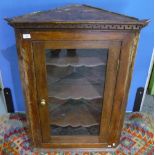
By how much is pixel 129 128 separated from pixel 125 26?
1.03 m

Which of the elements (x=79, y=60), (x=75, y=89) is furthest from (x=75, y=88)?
(x=79, y=60)

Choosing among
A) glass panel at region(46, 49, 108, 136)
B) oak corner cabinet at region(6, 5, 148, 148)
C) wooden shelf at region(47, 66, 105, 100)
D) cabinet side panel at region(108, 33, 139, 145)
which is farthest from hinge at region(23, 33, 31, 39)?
cabinet side panel at region(108, 33, 139, 145)

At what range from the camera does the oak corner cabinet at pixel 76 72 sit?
3.25ft

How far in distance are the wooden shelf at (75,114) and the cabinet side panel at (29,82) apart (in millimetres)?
128

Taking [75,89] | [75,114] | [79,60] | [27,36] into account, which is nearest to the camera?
[27,36]

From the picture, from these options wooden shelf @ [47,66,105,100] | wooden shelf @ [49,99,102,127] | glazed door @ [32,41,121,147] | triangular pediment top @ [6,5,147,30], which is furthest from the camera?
wooden shelf @ [49,99,102,127]

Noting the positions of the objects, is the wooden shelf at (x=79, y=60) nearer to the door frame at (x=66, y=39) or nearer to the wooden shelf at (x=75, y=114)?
the door frame at (x=66, y=39)

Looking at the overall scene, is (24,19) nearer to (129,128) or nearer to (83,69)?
(83,69)

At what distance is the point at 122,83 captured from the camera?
117cm

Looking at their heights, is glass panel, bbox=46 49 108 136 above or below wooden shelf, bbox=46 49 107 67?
below

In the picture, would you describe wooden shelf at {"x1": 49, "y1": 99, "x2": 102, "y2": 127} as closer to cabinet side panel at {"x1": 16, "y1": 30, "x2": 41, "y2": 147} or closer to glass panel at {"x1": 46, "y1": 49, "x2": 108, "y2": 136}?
glass panel at {"x1": 46, "y1": 49, "x2": 108, "y2": 136}

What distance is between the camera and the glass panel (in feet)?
3.73

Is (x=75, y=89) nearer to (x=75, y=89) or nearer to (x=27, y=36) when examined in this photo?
(x=75, y=89)

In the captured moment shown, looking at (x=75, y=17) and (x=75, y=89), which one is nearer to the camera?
(x=75, y=17)
